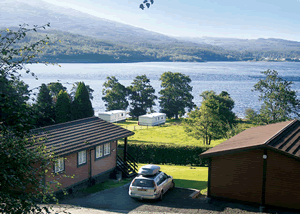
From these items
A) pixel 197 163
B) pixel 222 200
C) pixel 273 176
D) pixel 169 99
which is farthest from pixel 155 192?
pixel 169 99

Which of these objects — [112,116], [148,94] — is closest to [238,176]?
[112,116]

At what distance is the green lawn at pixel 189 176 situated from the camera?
19.3m

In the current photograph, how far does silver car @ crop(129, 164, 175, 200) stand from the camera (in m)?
15.0

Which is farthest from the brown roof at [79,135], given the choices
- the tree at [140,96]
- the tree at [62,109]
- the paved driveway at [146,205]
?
the tree at [140,96]

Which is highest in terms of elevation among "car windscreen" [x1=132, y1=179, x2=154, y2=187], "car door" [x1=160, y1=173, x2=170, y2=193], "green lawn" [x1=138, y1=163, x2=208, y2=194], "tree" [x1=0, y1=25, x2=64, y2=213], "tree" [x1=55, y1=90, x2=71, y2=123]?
"tree" [x1=0, y1=25, x2=64, y2=213]

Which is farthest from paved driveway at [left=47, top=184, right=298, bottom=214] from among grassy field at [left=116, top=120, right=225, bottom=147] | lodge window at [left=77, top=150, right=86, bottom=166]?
grassy field at [left=116, top=120, right=225, bottom=147]

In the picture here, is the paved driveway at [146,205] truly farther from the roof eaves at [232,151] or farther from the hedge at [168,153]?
the hedge at [168,153]

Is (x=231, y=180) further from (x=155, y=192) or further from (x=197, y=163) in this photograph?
(x=197, y=163)

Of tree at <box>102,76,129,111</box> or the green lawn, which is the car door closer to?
the green lawn

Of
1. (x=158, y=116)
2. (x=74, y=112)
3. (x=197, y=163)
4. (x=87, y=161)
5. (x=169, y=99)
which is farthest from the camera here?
(x=169, y=99)

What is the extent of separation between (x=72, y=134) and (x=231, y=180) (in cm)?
1007

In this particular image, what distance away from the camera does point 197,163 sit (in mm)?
26625

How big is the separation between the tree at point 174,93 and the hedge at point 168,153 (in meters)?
48.1

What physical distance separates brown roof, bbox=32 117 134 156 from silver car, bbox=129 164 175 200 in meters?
4.15
